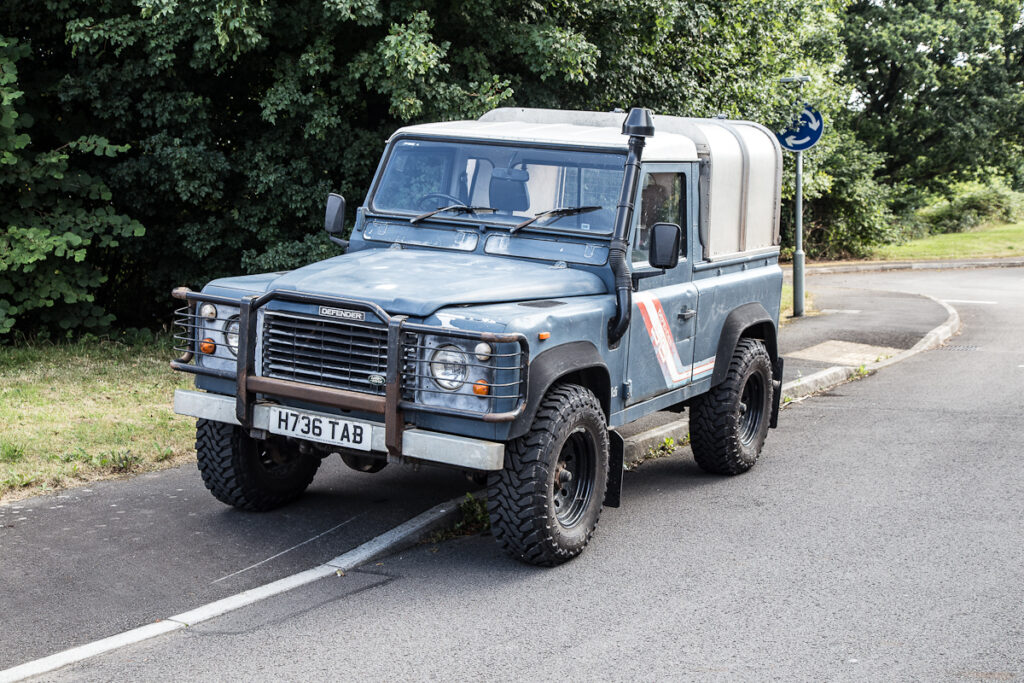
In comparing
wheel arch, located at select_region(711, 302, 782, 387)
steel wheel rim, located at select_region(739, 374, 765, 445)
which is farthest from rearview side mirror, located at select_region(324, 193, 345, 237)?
steel wheel rim, located at select_region(739, 374, 765, 445)

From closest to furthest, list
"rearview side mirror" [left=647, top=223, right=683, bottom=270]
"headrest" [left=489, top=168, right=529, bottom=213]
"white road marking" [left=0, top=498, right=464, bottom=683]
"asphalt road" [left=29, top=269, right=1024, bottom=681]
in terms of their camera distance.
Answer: "white road marking" [left=0, top=498, right=464, bottom=683] < "asphalt road" [left=29, top=269, right=1024, bottom=681] < "rearview side mirror" [left=647, top=223, right=683, bottom=270] < "headrest" [left=489, top=168, right=529, bottom=213]

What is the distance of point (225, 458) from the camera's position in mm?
6547

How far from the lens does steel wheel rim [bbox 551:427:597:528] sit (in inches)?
243

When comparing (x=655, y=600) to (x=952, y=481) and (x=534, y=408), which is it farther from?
(x=952, y=481)

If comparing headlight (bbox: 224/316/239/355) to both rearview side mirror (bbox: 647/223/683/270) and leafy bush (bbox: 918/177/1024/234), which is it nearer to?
rearview side mirror (bbox: 647/223/683/270)

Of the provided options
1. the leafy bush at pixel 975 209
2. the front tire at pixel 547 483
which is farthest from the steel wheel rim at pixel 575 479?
the leafy bush at pixel 975 209

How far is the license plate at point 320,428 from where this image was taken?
571cm

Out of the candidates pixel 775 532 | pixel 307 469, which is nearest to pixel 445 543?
pixel 307 469

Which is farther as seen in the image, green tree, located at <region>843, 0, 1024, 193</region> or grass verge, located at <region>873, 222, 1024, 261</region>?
green tree, located at <region>843, 0, 1024, 193</region>

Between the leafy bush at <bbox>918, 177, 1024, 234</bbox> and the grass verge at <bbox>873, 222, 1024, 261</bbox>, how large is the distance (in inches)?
26.6

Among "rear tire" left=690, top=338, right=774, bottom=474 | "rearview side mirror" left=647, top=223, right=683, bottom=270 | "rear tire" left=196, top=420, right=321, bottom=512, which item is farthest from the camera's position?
"rear tire" left=690, top=338, right=774, bottom=474

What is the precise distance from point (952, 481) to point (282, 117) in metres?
8.11

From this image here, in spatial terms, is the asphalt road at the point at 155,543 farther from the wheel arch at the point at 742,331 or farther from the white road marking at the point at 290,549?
the wheel arch at the point at 742,331

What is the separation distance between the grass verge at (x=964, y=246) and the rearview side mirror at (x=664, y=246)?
86.3ft
